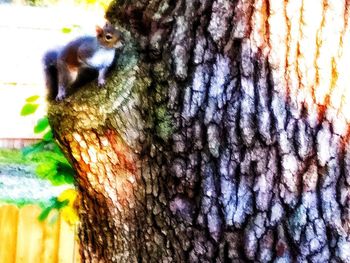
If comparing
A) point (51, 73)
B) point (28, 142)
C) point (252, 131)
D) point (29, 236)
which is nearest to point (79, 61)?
point (51, 73)

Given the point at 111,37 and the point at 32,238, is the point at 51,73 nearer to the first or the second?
the point at 111,37

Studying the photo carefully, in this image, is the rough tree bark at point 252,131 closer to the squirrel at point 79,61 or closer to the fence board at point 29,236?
the squirrel at point 79,61

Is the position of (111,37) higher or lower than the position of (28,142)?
lower

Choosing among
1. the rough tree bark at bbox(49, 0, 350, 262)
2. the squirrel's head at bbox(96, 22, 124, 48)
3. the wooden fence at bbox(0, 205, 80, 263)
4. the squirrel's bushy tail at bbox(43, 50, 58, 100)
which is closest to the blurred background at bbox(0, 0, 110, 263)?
the wooden fence at bbox(0, 205, 80, 263)

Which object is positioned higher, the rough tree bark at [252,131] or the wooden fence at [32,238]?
the wooden fence at [32,238]

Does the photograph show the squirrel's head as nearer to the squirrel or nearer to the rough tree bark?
the squirrel

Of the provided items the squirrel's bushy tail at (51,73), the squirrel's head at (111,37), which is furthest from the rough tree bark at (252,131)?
the squirrel's bushy tail at (51,73)

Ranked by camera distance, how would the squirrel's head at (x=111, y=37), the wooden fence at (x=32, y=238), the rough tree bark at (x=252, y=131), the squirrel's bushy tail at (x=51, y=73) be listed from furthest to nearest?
the wooden fence at (x=32, y=238) → the squirrel's bushy tail at (x=51, y=73) → the squirrel's head at (x=111, y=37) → the rough tree bark at (x=252, y=131)

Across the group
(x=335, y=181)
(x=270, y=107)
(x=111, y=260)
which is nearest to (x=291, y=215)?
(x=335, y=181)
